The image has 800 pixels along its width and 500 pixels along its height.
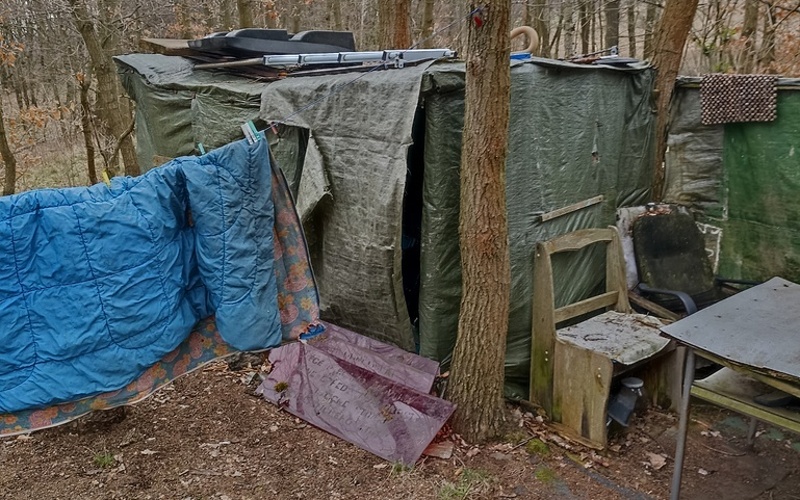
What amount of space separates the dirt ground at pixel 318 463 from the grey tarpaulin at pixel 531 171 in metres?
0.74

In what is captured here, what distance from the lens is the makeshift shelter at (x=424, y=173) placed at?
11.5ft

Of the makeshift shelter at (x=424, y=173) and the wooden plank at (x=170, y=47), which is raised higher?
the wooden plank at (x=170, y=47)

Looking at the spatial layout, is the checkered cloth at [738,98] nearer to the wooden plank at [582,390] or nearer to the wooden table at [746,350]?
the wooden table at [746,350]

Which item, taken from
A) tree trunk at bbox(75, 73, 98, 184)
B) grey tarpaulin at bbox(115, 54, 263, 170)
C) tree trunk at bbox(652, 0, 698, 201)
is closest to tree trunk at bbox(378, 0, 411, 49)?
grey tarpaulin at bbox(115, 54, 263, 170)

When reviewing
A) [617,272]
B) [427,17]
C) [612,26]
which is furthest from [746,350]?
[612,26]

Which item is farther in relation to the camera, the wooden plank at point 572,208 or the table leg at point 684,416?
the wooden plank at point 572,208

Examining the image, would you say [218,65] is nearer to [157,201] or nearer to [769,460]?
[157,201]

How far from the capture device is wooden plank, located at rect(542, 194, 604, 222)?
13.1 ft

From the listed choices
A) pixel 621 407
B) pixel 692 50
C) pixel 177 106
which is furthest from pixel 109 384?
pixel 692 50

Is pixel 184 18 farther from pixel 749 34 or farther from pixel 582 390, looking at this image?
pixel 582 390

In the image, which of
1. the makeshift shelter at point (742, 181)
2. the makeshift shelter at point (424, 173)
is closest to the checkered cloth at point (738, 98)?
the makeshift shelter at point (742, 181)

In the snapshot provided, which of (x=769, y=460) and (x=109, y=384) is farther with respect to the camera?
(x=769, y=460)

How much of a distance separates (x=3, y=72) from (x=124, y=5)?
560cm

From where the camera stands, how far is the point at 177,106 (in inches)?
216
